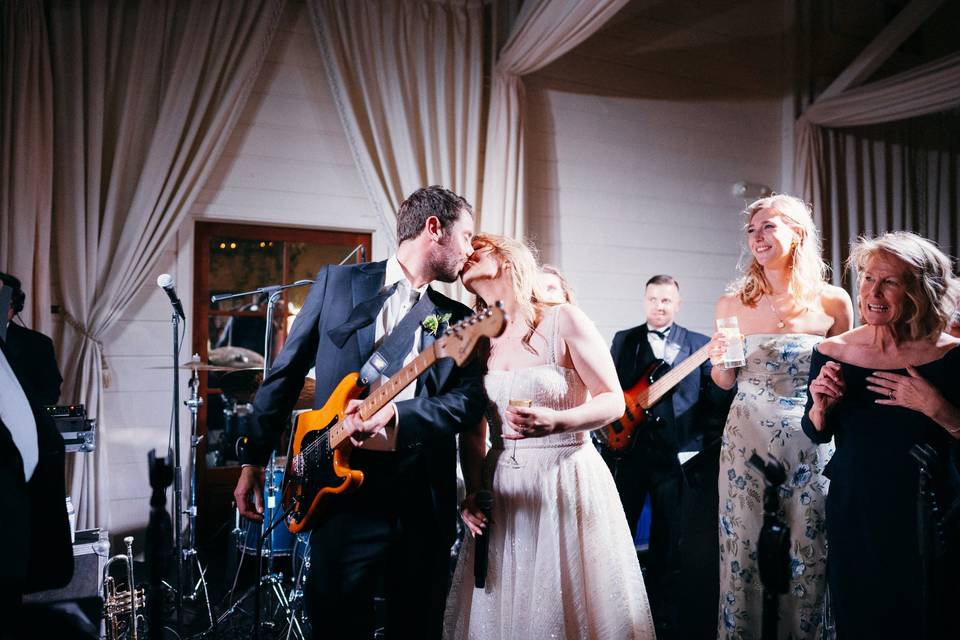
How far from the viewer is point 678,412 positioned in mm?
4406

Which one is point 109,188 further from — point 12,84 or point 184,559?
point 184,559

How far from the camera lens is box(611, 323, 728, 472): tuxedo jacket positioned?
4.33 meters

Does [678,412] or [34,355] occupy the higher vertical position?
[34,355]

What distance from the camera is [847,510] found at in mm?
2312

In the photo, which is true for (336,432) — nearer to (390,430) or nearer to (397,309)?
(390,430)

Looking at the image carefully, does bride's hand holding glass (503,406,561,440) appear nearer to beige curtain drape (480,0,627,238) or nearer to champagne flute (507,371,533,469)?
champagne flute (507,371,533,469)

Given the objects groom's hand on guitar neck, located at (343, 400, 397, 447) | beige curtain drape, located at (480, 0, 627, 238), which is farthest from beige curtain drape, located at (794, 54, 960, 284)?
groom's hand on guitar neck, located at (343, 400, 397, 447)

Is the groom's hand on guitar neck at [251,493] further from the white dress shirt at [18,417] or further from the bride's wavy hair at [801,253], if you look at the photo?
the bride's wavy hair at [801,253]

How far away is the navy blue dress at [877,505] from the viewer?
2.17 m

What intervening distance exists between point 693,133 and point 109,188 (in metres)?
5.31

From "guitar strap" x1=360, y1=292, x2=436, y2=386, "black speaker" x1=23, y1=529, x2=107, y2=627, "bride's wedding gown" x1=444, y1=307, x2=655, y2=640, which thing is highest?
"guitar strap" x1=360, y1=292, x2=436, y2=386

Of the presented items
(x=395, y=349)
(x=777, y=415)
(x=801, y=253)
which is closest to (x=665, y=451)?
(x=777, y=415)

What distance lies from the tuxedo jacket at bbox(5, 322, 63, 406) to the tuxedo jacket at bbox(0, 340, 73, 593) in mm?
2848

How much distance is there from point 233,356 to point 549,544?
345cm
